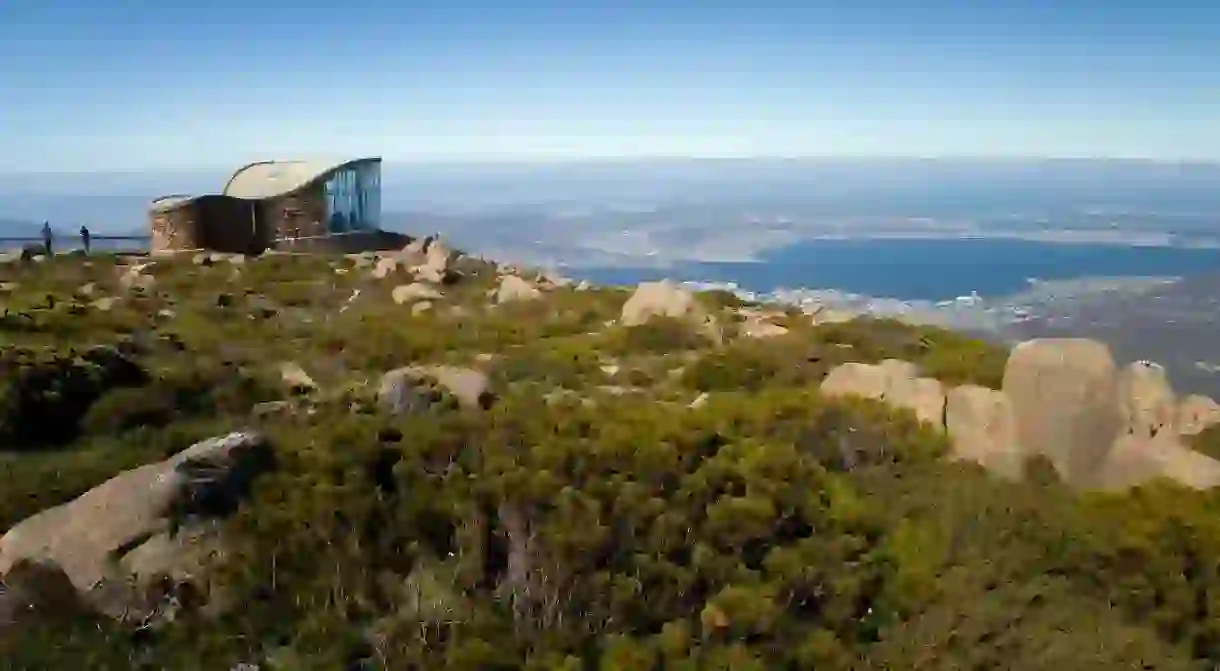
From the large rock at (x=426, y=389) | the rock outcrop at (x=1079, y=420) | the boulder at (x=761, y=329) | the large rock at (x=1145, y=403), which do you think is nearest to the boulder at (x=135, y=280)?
the boulder at (x=761, y=329)

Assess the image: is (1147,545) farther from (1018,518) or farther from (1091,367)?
(1091,367)

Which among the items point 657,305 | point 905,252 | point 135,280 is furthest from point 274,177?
point 905,252

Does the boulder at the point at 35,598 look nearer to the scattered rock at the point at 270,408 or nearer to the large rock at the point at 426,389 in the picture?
the scattered rock at the point at 270,408

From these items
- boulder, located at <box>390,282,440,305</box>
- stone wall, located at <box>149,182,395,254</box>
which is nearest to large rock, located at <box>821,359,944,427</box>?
boulder, located at <box>390,282,440,305</box>

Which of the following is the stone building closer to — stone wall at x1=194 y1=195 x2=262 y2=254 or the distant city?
stone wall at x1=194 y1=195 x2=262 y2=254

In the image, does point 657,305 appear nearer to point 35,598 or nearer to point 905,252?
point 35,598

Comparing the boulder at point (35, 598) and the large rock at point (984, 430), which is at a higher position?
the large rock at point (984, 430)

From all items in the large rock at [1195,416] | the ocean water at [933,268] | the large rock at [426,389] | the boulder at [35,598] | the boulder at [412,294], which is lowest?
the ocean water at [933,268]
